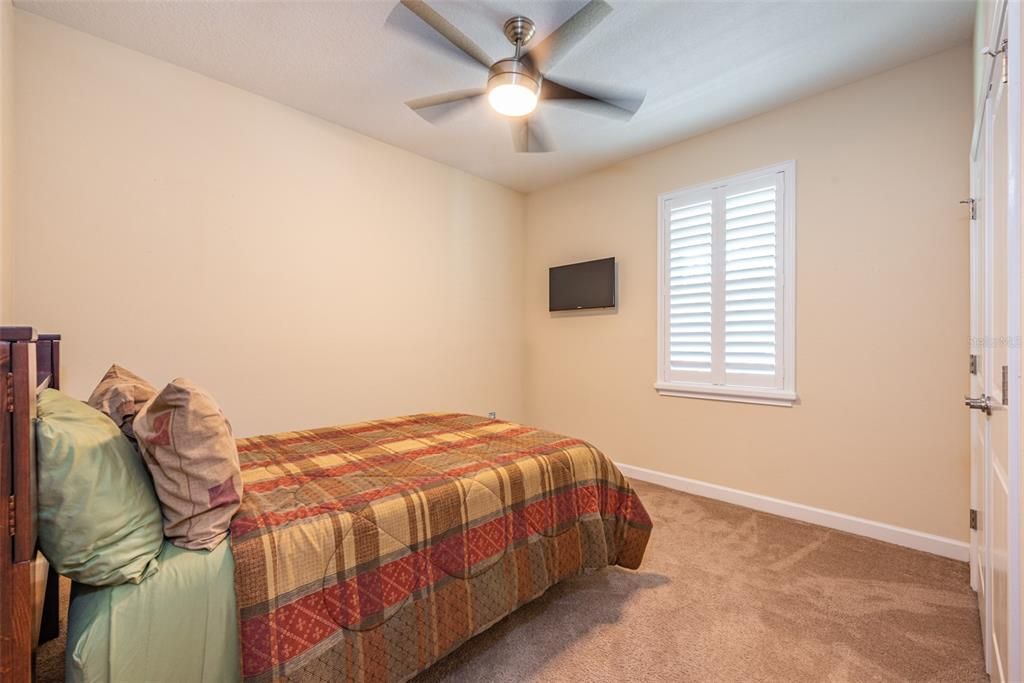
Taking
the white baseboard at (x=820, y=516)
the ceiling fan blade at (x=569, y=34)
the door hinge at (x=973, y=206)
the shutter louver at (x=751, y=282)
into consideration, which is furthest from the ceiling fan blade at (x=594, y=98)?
the white baseboard at (x=820, y=516)

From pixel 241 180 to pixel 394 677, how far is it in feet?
9.47

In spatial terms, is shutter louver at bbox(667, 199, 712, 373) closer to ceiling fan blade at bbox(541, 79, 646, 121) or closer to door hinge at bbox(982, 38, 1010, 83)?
ceiling fan blade at bbox(541, 79, 646, 121)

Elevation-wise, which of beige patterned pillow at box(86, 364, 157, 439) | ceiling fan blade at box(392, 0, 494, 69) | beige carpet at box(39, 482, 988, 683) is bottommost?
beige carpet at box(39, 482, 988, 683)

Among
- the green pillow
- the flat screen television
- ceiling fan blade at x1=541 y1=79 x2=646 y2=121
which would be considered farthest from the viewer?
the flat screen television

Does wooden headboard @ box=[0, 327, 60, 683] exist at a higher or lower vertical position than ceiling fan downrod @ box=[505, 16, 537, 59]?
lower

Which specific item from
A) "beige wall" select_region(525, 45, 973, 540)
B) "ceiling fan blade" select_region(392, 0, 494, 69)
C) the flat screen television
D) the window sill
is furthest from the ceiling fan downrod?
the window sill

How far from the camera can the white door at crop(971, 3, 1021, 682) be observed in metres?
1.04

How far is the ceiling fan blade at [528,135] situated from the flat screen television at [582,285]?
1.48m

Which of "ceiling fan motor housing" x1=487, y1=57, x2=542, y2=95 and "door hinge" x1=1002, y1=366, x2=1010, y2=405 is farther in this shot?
"ceiling fan motor housing" x1=487, y1=57, x2=542, y2=95

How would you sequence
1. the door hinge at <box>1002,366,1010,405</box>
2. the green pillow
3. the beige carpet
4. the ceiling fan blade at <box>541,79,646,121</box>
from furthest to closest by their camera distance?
the ceiling fan blade at <box>541,79,646,121</box>, the beige carpet, the door hinge at <box>1002,366,1010,405</box>, the green pillow

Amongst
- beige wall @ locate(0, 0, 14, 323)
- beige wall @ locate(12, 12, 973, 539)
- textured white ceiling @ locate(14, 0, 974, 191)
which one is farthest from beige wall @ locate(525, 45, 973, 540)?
beige wall @ locate(0, 0, 14, 323)

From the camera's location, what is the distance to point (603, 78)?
2633mm

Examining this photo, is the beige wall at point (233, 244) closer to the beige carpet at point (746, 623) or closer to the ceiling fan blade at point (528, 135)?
the ceiling fan blade at point (528, 135)

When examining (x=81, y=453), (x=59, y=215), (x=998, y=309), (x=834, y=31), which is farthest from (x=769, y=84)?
(x=59, y=215)
